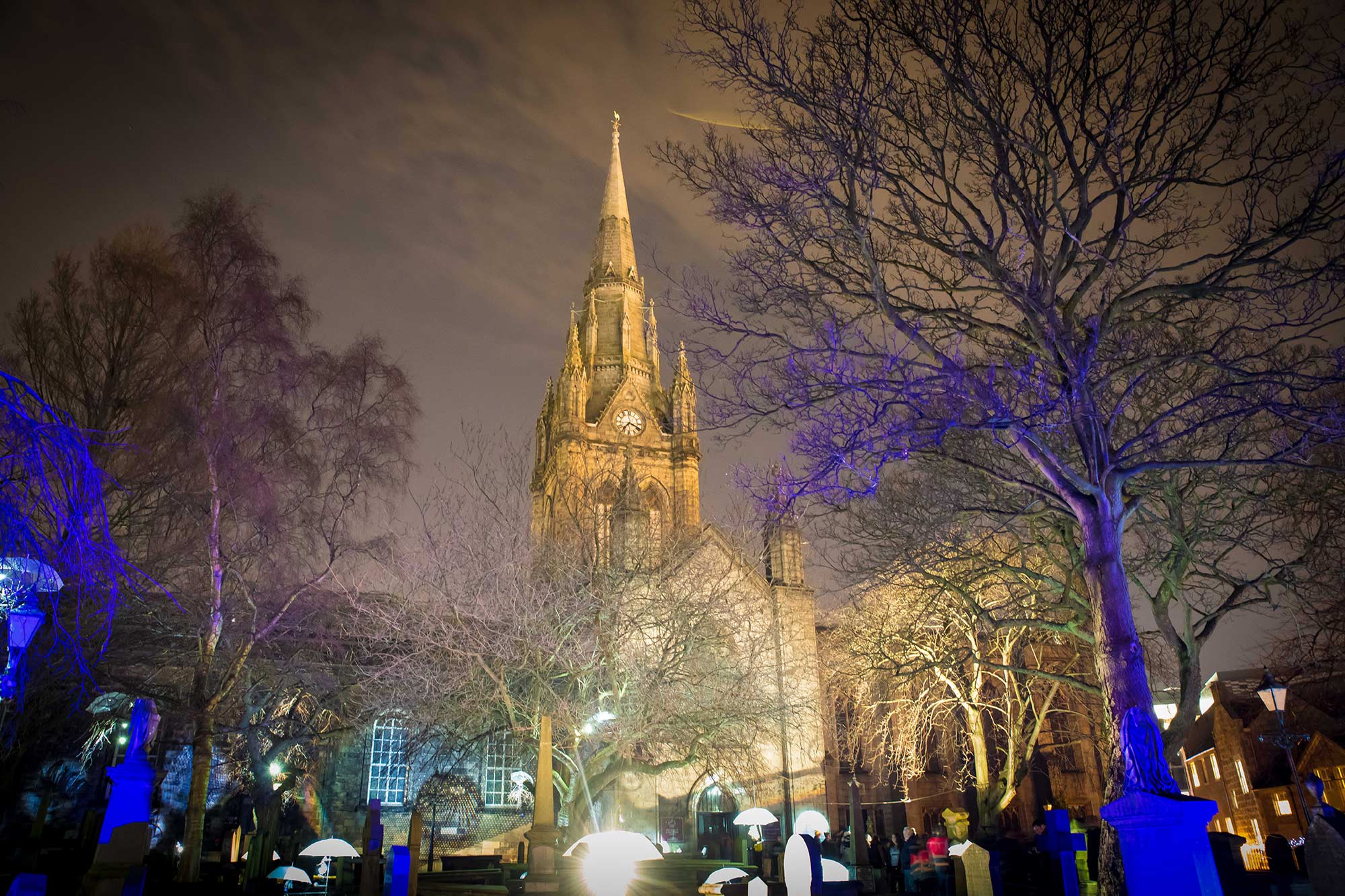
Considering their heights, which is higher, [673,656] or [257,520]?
[257,520]

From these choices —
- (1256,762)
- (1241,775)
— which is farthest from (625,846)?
(1241,775)

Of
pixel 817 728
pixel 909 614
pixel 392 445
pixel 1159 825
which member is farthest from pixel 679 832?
pixel 1159 825

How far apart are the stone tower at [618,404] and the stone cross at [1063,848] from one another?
1865 centimetres

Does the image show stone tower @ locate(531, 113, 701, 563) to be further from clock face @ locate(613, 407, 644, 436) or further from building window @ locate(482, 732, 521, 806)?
building window @ locate(482, 732, 521, 806)

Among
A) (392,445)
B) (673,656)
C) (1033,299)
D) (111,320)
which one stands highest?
(111,320)

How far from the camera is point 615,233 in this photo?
158 feet

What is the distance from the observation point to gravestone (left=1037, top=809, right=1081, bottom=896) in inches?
425

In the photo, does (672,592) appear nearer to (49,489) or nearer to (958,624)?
(958,624)

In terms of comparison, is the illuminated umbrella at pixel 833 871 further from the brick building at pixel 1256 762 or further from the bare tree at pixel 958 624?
the brick building at pixel 1256 762

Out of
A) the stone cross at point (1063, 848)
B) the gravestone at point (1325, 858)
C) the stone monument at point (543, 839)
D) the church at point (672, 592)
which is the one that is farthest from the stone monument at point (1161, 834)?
the church at point (672, 592)

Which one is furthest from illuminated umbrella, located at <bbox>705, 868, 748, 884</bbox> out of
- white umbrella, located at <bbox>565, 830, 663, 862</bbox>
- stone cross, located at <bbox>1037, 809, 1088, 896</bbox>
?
stone cross, located at <bbox>1037, 809, 1088, 896</bbox>

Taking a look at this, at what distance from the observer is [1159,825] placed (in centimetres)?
497

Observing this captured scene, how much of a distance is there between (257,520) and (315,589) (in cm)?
245

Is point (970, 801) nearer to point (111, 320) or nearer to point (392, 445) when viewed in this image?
point (392, 445)
